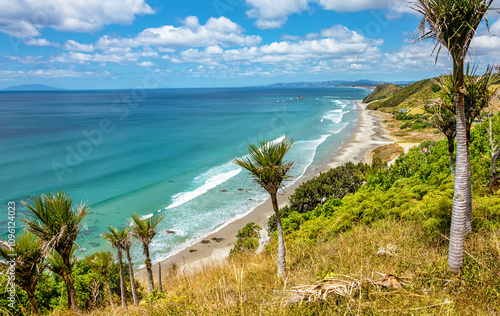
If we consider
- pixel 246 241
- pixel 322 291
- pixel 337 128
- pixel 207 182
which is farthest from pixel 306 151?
pixel 322 291

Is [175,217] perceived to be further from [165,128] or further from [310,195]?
[165,128]

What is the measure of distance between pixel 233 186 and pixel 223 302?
28978mm

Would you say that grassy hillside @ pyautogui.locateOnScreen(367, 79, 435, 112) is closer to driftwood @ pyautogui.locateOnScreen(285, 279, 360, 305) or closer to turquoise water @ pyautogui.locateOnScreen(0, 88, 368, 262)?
turquoise water @ pyautogui.locateOnScreen(0, 88, 368, 262)

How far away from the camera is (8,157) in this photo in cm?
4466

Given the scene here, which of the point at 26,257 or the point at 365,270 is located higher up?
the point at 365,270

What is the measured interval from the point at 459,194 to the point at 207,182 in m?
31.7

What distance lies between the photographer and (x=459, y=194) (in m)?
5.06

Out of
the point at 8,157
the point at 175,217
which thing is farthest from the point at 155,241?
the point at 8,157

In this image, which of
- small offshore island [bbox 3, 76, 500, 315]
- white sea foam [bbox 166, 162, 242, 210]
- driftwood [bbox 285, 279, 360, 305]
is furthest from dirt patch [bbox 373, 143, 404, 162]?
driftwood [bbox 285, 279, 360, 305]

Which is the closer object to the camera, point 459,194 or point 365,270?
point 459,194

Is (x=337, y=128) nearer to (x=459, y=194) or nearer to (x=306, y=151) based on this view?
(x=306, y=151)

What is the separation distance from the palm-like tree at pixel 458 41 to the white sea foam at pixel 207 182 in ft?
86.0

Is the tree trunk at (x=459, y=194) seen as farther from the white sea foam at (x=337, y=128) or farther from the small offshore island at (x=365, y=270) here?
the white sea foam at (x=337, y=128)

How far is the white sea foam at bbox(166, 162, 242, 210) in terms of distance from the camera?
→ 30484 mm
